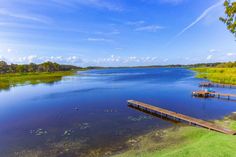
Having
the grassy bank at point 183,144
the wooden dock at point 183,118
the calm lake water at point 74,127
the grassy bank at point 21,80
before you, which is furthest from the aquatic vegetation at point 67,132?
the grassy bank at point 21,80

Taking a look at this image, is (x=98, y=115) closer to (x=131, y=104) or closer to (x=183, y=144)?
(x=131, y=104)

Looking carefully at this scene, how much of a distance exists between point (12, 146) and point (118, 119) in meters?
8.96

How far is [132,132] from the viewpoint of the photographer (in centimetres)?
1357

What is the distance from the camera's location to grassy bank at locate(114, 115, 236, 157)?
860 centimetres

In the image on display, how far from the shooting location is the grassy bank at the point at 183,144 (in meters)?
8.60

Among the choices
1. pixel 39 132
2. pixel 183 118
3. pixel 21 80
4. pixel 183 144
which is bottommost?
pixel 39 132

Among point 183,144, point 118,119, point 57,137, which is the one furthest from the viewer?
point 118,119

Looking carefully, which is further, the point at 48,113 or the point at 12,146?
the point at 48,113

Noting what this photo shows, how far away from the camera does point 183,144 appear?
35.2 feet

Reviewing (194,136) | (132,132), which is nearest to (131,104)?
(132,132)

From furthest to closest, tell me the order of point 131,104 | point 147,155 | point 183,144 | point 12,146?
point 131,104, point 12,146, point 183,144, point 147,155

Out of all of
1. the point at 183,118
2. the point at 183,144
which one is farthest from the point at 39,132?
the point at 183,118

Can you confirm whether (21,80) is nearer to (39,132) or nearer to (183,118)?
(39,132)

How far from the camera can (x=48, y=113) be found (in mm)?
19875
